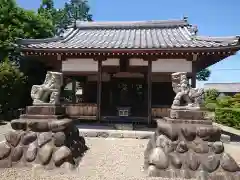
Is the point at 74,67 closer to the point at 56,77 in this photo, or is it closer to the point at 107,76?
the point at 107,76

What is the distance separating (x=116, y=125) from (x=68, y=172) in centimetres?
536

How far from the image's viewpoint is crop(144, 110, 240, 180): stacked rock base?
493 cm

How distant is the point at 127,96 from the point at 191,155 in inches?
378

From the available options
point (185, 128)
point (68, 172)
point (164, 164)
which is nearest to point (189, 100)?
point (185, 128)

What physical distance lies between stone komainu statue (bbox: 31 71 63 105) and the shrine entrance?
7939 millimetres

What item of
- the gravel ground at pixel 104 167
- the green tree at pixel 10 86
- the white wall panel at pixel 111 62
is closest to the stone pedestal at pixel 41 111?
the gravel ground at pixel 104 167

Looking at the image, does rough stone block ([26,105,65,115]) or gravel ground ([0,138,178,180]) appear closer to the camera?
gravel ground ([0,138,178,180])

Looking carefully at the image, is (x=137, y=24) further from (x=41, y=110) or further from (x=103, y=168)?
(x=103, y=168)

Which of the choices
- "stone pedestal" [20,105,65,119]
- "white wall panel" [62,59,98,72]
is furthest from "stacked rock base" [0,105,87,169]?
"white wall panel" [62,59,98,72]

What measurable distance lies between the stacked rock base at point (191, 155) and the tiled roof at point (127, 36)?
4.85 meters

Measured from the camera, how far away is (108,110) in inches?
566

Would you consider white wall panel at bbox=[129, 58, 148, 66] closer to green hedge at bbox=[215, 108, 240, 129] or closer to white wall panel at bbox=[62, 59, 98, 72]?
white wall panel at bbox=[62, 59, 98, 72]

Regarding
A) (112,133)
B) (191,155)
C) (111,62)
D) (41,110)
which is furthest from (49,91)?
(111,62)

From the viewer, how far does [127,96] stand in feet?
47.9
